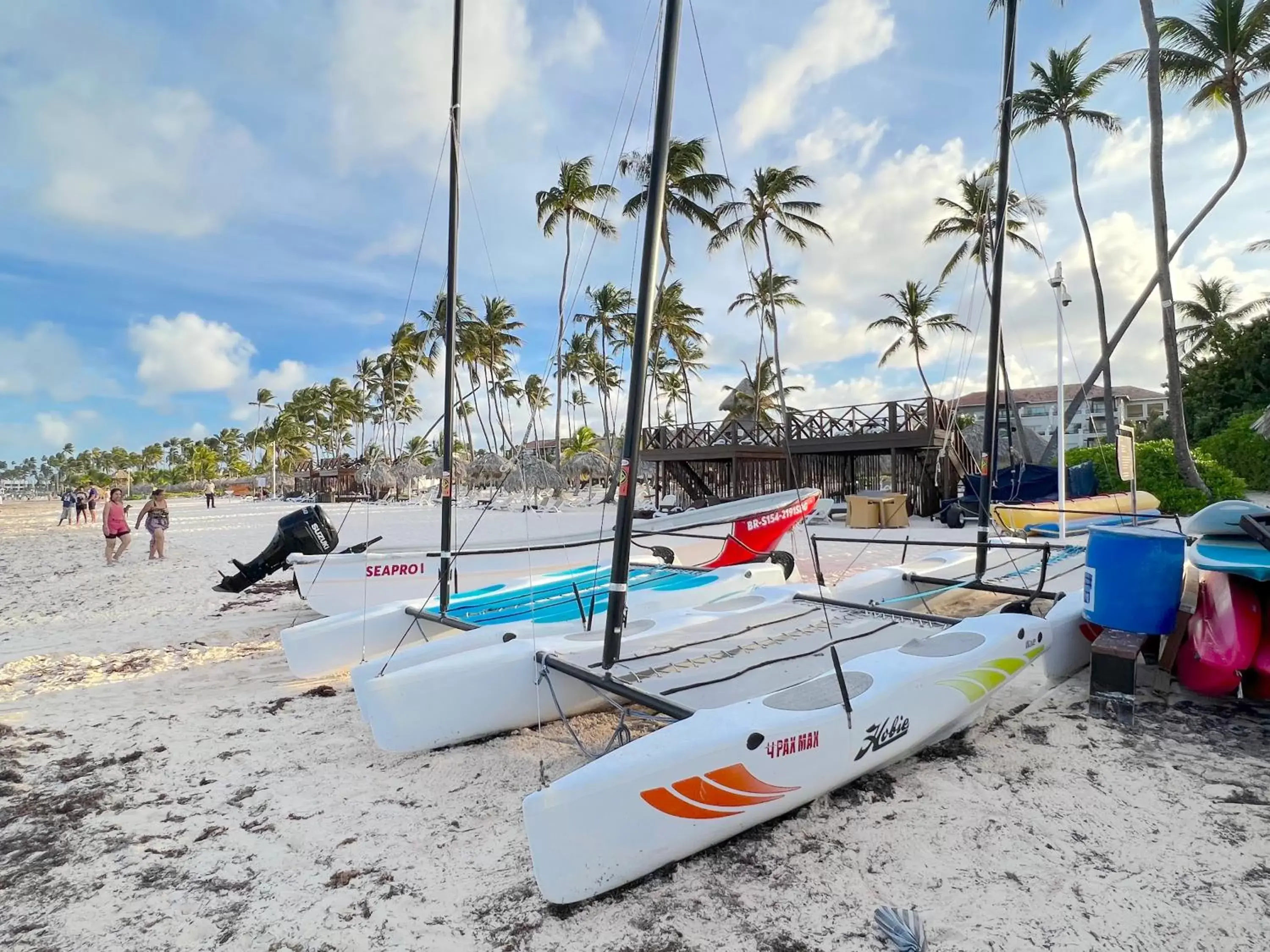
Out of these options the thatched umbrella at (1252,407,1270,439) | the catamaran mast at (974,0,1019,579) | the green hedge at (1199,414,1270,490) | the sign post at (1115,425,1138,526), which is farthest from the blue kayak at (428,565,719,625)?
the green hedge at (1199,414,1270,490)

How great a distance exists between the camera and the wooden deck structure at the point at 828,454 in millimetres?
18594

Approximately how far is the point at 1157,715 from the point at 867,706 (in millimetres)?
2405

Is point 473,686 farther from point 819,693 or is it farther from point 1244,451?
point 1244,451

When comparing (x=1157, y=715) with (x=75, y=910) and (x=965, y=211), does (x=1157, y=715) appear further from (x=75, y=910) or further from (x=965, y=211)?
(x=965, y=211)

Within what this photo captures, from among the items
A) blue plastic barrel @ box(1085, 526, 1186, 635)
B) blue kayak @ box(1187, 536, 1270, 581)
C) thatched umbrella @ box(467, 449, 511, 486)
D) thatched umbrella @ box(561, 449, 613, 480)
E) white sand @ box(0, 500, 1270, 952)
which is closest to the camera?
white sand @ box(0, 500, 1270, 952)

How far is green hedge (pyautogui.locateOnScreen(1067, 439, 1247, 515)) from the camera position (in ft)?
54.3

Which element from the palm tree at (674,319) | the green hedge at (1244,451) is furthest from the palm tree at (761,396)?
the green hedge at (1244,451)

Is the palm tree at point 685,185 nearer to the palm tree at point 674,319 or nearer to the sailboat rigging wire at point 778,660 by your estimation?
the palm tree at point 674,319

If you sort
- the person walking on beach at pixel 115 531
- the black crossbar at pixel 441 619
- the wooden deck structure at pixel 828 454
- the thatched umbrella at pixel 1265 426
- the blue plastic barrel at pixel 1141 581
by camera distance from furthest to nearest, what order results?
the wooden deck structure at pixel 828 454 < the thatched umbrella at pixel 1265 426 < the person walking on beach at pixel 115 531 < the black crossbar at pixel 441 619 < the blue plastic barrel at pixel 1141 581

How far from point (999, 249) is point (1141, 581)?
4016 mm

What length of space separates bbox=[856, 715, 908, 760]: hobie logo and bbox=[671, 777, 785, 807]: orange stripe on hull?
70 cm

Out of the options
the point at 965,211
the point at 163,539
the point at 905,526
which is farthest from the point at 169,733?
the point at 965,211

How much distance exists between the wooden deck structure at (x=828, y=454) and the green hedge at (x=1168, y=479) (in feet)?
11.5

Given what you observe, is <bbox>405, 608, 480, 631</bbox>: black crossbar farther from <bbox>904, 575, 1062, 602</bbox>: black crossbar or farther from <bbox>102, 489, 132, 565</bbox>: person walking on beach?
<bbox>102, 489, 132, 565</bbox>: person walking on beach
